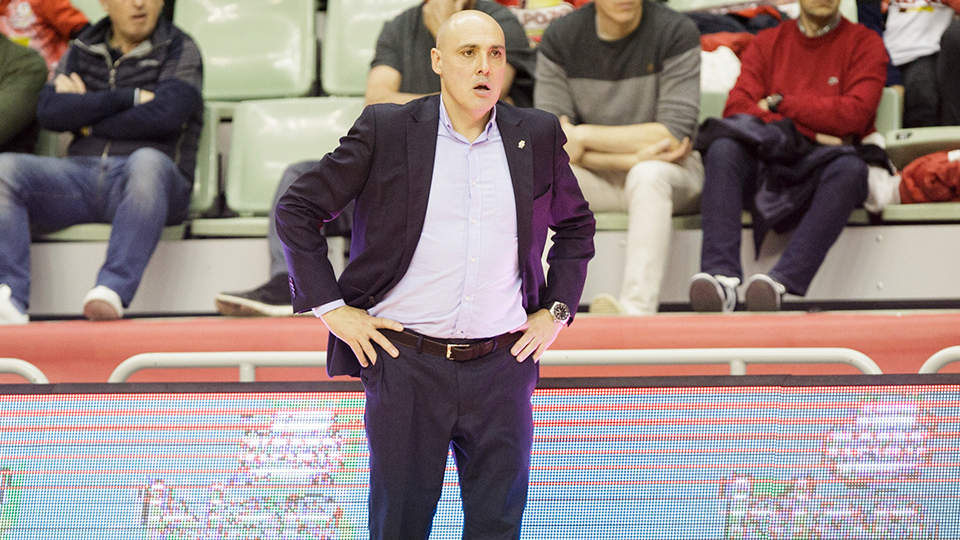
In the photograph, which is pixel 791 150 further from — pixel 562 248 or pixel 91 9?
pixel 91 9

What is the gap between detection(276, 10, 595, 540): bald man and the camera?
1.48m

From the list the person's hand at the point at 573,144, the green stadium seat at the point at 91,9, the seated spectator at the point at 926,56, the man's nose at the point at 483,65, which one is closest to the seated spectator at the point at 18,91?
the green stadium seat at the point at 91,9

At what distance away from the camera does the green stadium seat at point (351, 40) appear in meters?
3.97

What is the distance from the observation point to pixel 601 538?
1849 millimetres

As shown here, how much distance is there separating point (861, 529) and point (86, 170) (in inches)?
109

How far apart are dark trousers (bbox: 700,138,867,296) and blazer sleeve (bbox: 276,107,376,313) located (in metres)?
1.71

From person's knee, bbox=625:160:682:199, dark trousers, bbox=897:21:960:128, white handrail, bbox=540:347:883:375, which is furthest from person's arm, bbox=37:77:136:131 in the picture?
dark trousers, bbox=897:21:960:128

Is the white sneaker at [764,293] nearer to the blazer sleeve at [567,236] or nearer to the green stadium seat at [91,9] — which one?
the blazer sleeve at [567,236]

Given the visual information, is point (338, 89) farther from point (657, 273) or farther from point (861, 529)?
point (861, 529)

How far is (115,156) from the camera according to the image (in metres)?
3.34

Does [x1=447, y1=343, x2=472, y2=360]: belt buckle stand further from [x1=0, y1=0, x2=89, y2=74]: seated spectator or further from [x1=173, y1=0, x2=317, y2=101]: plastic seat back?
[x1=0, y1=0, x2=89, y2=74]: seated spectator

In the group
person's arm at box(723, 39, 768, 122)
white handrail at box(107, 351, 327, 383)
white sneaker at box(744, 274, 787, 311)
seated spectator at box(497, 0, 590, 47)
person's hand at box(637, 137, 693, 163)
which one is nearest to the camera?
white handrail at box(107, 351, 327, 383)

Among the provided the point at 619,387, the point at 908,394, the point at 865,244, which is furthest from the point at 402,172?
the point at 865,244

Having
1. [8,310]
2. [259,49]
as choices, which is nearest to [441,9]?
[259,49]
